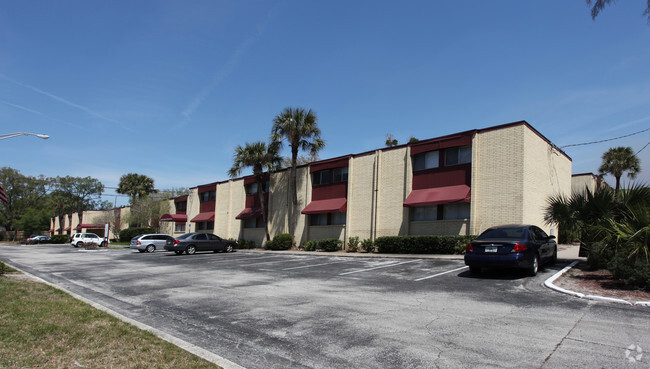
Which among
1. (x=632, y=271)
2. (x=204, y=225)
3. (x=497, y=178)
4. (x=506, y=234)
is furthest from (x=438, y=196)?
(x=204, y=225)

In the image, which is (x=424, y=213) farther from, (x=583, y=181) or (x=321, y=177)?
(x=583, y=181)

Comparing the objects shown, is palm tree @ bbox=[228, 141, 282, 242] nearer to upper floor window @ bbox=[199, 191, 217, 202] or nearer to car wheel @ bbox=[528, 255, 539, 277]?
upper floor window @ bbox=[199, 191, 217, 202]

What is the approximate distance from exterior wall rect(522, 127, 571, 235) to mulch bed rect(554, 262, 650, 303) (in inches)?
276

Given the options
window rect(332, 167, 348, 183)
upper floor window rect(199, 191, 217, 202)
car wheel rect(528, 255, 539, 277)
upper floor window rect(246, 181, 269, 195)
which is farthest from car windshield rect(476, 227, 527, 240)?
upper floor window rect(199, 191, 217, 202)

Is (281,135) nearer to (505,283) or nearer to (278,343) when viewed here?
(505,283)

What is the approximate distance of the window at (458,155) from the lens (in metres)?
21.3

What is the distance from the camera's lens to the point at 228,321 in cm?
736

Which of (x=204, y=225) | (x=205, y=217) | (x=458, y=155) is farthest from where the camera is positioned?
(x=204, y=225)

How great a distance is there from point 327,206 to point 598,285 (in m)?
19.0

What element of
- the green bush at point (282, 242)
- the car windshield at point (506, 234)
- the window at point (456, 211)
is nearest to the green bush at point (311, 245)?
the green bush at point (282, 242)

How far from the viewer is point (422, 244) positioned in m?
21.2

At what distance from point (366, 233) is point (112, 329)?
20.2 m

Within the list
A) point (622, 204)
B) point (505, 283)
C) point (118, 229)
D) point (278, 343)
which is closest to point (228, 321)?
point (278, 343)

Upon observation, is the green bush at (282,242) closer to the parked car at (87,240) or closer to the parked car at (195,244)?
the parked car at (195,244)
